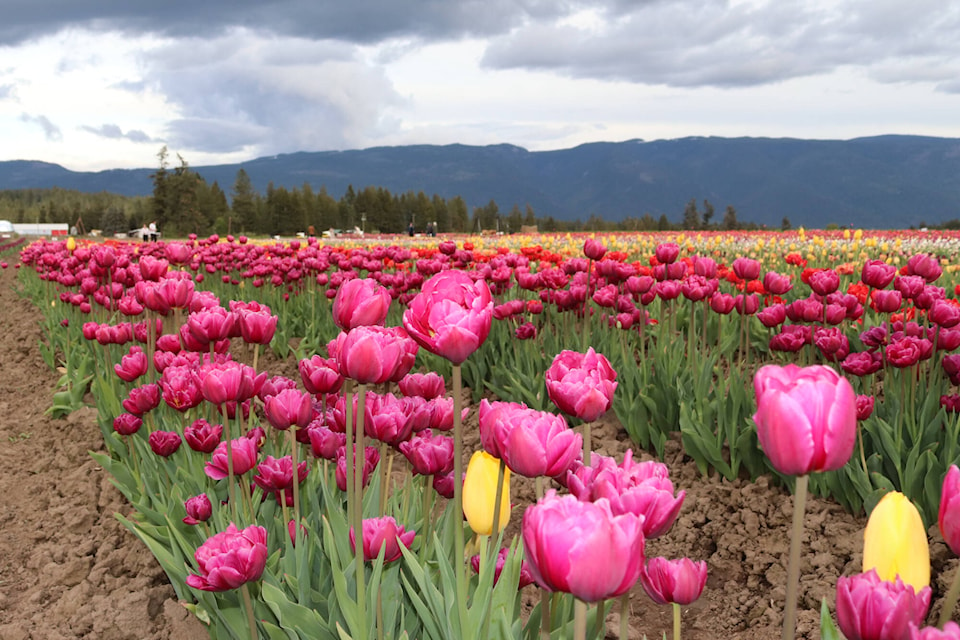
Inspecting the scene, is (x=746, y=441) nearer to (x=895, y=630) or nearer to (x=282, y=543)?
(x=282, y=543)

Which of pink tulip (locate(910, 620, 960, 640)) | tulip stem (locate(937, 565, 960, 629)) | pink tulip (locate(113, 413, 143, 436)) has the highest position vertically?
pink tulip (locate(910, 620, 960, 640))

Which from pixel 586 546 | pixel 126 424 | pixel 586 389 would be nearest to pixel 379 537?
pixel 586 389

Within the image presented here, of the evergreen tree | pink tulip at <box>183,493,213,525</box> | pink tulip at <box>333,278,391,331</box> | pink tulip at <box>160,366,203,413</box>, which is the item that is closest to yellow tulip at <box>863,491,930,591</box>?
pink tulip at <box>333,278,391,331</box>

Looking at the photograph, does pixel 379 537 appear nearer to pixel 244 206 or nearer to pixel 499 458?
pixel 499 458

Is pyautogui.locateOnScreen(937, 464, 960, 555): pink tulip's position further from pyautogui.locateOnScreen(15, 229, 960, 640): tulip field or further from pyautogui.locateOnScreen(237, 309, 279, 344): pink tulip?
pyautogui.locateOnScreen(237, 309, 279, 344): pink tulip

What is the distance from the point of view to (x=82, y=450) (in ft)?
15.5

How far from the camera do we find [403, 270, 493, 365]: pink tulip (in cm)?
130

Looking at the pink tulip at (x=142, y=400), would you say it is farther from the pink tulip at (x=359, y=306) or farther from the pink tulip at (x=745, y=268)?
the pink tulip at (x=745, y=268)

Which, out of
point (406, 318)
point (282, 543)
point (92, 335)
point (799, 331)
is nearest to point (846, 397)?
point (406, 318)

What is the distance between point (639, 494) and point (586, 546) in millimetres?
228

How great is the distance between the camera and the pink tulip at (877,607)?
3.04 feet

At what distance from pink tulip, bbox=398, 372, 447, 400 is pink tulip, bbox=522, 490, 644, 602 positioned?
4.14 ft

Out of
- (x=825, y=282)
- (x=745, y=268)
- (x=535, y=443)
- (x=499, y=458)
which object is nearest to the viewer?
(x=535, y=443)

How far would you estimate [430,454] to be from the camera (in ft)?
6.13
